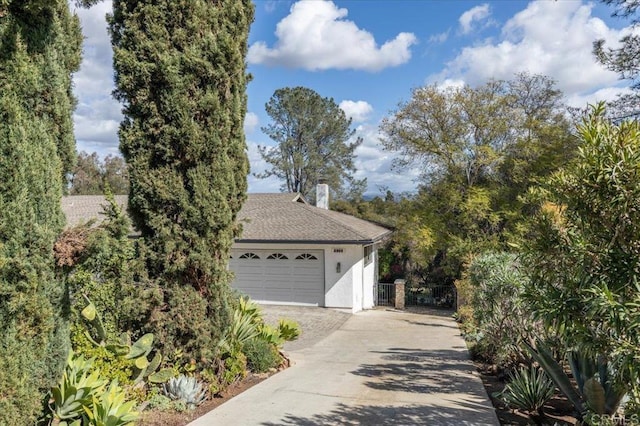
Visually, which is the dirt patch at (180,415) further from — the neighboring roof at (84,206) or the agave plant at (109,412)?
the neighboring roof at (84,206)

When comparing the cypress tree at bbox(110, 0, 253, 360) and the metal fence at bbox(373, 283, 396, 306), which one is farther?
the metal fence at bbox(373, 283, 396, 306)

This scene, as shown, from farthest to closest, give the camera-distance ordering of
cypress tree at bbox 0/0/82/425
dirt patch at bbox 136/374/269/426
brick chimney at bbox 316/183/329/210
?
brick chimney at bbox 316/183/329/210, dirt patch at bbox 136/374/269/426, cypress tree at bbox 0/0/82/425

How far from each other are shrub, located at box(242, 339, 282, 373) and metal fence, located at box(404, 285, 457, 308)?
14.4 metres

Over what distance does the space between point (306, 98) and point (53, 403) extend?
125ft

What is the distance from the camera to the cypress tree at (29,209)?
14.7ft

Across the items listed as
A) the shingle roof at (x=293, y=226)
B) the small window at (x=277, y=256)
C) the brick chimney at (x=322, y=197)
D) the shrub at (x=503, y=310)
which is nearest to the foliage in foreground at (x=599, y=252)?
the shrub at (x=503, y=310)

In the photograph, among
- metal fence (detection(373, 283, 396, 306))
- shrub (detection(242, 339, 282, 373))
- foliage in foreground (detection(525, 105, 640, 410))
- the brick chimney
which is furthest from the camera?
the brick chimney

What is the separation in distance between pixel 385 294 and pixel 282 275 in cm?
602

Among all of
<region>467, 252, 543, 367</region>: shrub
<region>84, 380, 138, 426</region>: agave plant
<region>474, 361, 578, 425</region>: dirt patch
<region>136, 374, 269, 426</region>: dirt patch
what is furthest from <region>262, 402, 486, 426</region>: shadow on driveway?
<region>84, 380, 138, 426</region>: agave plant

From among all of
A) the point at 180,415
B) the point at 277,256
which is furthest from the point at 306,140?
the point at 180,415

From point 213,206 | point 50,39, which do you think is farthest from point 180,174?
point 50,39

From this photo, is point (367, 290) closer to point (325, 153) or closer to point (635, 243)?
point (635, 243)

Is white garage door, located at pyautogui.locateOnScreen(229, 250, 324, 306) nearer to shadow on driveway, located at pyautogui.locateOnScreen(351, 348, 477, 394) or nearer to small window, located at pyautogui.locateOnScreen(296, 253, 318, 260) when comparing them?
small window, located at pyautogui.locateOnScreen(296, 253, 318, 260)

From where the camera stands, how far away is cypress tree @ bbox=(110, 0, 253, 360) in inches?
265
